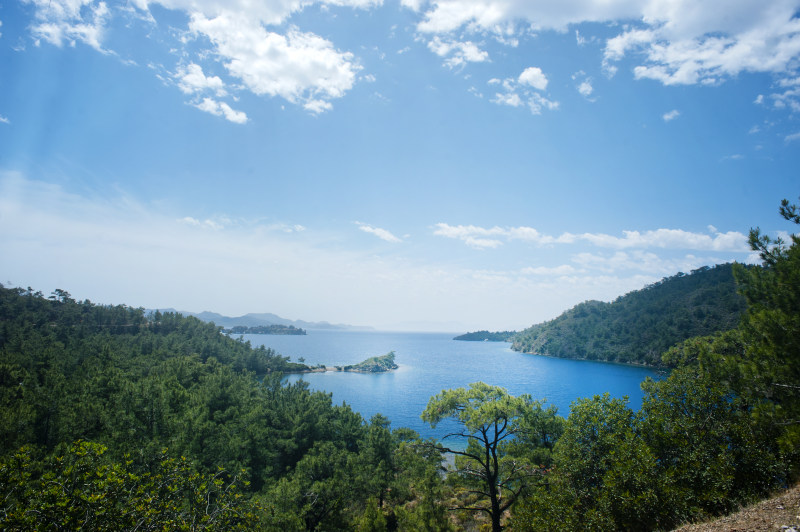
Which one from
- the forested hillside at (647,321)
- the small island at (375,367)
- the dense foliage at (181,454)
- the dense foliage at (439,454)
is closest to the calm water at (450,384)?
the small island at (375,367)

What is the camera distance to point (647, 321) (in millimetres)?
133250

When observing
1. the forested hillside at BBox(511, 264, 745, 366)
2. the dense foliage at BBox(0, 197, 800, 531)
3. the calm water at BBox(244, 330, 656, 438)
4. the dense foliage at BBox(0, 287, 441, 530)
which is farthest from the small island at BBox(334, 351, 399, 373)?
the forested hillside at BBox(511, 264, 745, 366)

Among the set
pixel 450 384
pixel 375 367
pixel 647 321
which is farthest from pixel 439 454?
pixel 647 321

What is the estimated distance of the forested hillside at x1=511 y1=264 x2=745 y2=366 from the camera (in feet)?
347

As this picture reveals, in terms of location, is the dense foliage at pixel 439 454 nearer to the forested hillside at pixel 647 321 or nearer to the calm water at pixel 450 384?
the calm water at pixel 450 384

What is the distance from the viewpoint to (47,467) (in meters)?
20.0

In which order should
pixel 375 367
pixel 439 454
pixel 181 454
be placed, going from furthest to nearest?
pixel 375 367 → pixel 181 454 → pixel 439 454

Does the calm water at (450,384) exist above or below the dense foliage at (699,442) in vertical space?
below

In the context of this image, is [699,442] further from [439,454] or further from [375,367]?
[375,367]

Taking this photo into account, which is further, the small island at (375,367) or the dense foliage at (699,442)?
the small island at (375,367)

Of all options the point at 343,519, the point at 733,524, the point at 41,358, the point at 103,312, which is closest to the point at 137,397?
the point at 343,519

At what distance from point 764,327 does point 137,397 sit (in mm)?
42292

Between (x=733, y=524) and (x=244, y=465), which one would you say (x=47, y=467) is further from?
(x=733, y=524)

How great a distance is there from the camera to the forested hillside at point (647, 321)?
106 metres
